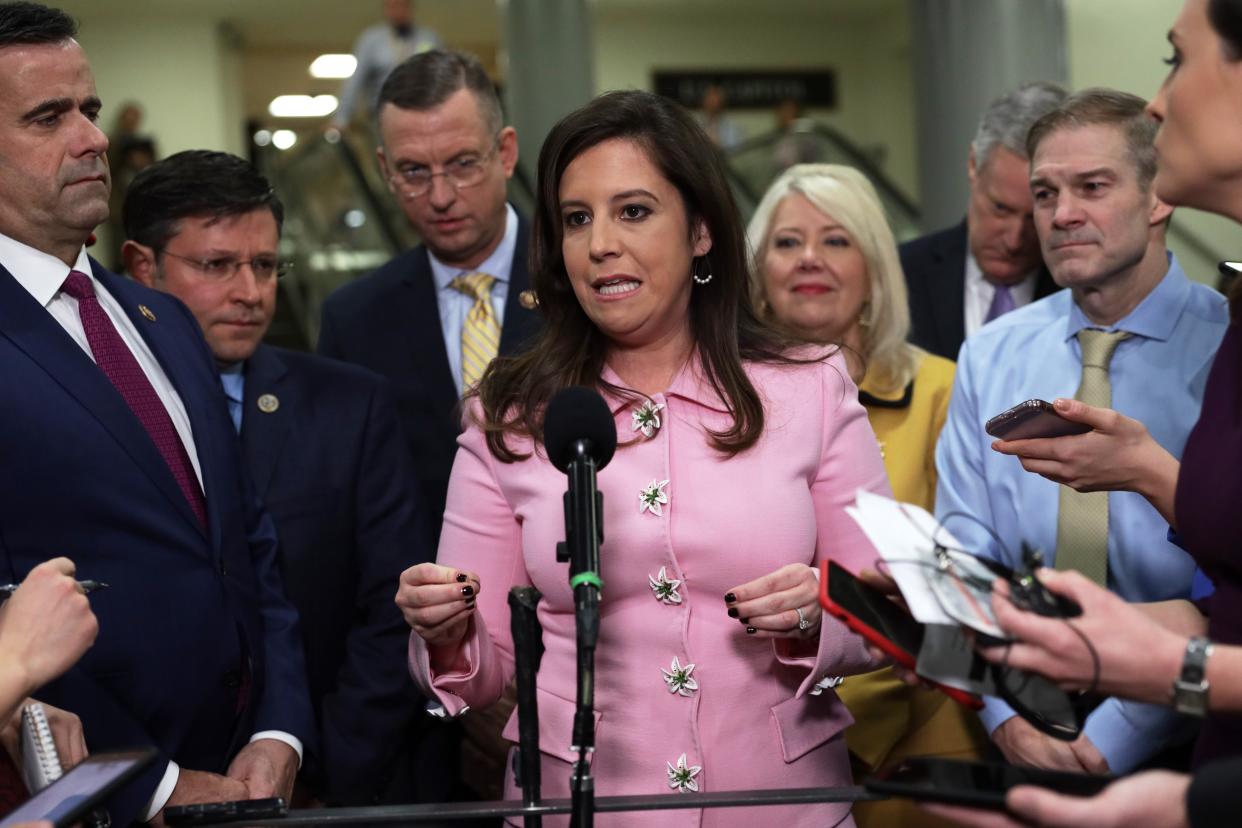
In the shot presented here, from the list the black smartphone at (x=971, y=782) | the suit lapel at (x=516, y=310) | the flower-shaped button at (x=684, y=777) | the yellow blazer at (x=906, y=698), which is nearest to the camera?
the black smartphone at (x=971, y=782)

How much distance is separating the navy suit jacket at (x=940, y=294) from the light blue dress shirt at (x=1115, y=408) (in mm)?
1139

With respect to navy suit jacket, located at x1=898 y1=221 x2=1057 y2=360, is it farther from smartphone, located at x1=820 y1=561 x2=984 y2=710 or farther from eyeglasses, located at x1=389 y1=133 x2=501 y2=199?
smartphone, located at x1=820 y1=561 x2=984 y2=710

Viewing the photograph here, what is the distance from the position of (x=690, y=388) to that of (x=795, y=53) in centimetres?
1591

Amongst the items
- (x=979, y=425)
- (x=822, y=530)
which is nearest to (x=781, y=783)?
(x=822, y=530)

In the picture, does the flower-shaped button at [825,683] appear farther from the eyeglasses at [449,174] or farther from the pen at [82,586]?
the eyeglasses at [449,174]

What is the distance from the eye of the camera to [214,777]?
8.59 ft

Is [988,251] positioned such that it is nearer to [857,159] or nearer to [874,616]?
[874,616]

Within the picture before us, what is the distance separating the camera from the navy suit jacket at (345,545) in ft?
10.4

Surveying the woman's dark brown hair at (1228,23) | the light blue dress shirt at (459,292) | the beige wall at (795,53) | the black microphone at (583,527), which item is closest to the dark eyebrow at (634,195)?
the black microphone at (583,527)

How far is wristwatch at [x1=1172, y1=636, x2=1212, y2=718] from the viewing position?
1.72 meters

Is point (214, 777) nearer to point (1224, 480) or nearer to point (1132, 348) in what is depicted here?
point (1224, 480)

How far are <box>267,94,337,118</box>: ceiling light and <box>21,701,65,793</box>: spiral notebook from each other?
16752mm

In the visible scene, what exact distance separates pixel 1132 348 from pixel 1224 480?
3.33 ft

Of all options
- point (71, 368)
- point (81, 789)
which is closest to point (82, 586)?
point (81, 789)
